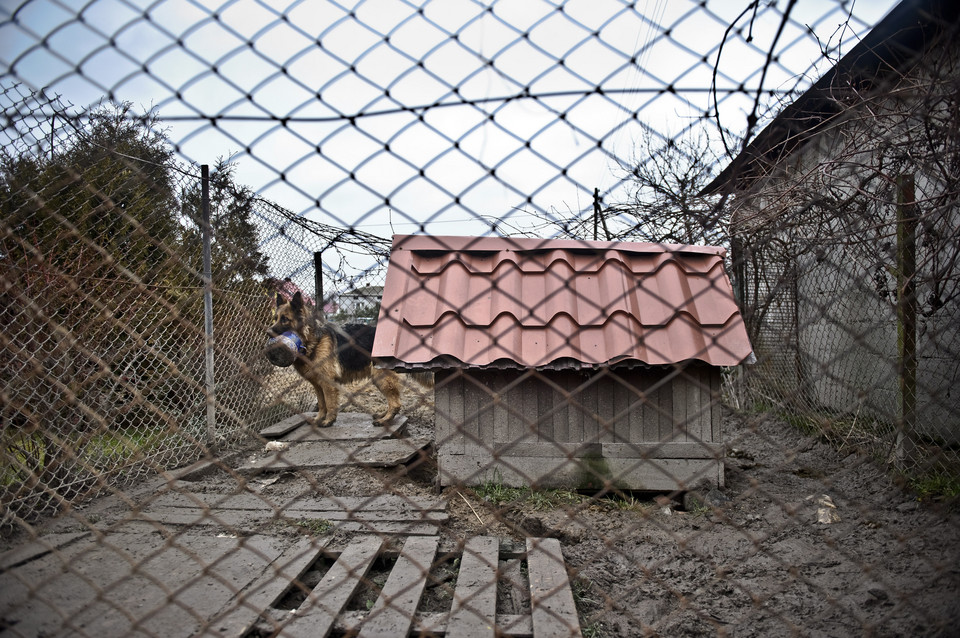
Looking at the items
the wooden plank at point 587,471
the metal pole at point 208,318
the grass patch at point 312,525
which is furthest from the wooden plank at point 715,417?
the metal pole at point 208,318

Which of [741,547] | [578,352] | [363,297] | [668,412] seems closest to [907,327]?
[668,412]

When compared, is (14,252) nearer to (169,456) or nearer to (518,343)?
(169,456)

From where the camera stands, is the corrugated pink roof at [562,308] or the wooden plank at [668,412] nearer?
the corrugated pink roof at [562,308]

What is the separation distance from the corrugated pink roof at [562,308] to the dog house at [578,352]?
1 cm

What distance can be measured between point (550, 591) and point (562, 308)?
1.62 m

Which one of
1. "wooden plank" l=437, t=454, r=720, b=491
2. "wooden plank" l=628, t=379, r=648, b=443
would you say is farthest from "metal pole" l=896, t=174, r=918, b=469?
"wooden plank" l=628, t=379, r=648, b=443

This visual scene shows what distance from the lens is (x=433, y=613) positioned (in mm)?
2480

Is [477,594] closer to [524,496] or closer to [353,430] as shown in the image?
[524,496]

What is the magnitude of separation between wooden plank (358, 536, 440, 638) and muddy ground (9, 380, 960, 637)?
11 centimetres

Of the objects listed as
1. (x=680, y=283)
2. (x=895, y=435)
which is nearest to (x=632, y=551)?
(x=680, y=283)

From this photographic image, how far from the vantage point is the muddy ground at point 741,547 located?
218 centimetres

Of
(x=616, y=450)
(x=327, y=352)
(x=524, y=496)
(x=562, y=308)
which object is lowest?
(x=524, y=496)

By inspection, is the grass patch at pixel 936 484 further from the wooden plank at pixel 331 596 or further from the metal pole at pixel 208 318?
the metal pole at pixel 208 318

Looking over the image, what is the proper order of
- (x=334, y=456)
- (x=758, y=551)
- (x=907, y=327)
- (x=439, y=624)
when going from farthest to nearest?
(x=334, y=456), (x=907, y=327), (x=758, y=551), (x=439, y=624)
